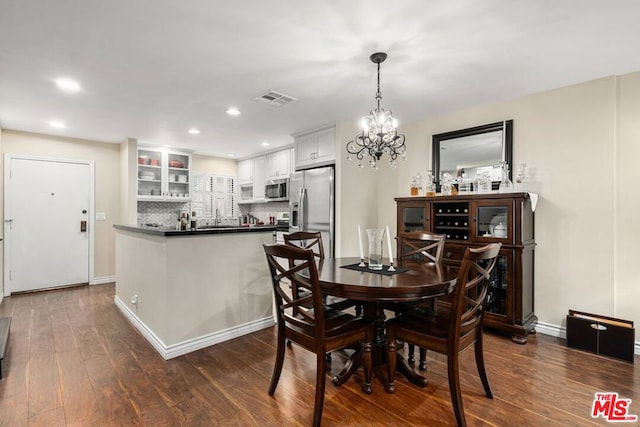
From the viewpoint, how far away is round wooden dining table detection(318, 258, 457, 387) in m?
1.74

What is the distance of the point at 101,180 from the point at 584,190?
6400mm

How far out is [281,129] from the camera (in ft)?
14.9

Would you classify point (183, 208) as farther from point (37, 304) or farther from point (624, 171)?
point (624, 171)

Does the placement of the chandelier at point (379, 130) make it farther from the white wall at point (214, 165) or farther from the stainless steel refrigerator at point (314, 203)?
the white wall at point (214, 165)

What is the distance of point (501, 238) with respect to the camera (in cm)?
299

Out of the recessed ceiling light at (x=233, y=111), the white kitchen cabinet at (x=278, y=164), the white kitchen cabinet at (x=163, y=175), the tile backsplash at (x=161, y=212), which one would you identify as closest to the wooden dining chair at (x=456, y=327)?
the recessed ceiling light at (x=233, y=111)

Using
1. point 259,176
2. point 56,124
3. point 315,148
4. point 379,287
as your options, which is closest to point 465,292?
point 379,287

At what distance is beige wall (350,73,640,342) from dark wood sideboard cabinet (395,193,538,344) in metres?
0.19

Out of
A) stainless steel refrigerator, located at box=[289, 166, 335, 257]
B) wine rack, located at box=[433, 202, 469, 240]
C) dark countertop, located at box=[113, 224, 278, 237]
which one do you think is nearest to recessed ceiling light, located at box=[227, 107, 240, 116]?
stainless steel refrigerator, located at box=[289, 166, 335, 257]

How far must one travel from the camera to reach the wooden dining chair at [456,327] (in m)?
1.66

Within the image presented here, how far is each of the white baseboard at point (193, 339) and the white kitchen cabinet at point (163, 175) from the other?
104 inches

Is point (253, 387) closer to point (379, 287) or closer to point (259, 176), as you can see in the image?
point (379, 287)

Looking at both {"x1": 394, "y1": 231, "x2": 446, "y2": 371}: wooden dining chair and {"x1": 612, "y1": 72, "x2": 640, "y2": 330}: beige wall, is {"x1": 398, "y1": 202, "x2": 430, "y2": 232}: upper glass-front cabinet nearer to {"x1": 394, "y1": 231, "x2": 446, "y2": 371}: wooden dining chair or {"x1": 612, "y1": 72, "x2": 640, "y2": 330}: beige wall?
{"x1": 394, "y1": 231, "x2": 446, "y2": 371}: wooden dining chair

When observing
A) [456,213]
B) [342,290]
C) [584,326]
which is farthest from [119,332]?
[584,326]
